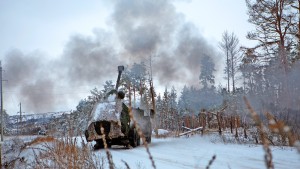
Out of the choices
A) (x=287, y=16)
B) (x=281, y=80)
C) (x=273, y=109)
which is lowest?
(x=273, y=109)

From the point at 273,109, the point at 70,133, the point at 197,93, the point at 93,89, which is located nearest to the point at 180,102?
the point at 197,93

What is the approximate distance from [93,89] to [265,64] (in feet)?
129

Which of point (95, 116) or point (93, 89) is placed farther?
point (93, 89)

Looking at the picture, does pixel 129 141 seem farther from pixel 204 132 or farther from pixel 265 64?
pixel 265 64

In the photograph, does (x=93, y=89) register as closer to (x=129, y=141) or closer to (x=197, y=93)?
(x=197, y=93)

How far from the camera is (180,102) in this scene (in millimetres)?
82812

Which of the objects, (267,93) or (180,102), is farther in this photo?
(180,102)

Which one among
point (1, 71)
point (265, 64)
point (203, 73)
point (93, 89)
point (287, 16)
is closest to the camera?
point (287, 16)

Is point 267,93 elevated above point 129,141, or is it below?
above

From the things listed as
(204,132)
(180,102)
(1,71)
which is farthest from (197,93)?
(204,132)

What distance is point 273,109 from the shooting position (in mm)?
15859

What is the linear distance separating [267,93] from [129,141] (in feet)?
29.7

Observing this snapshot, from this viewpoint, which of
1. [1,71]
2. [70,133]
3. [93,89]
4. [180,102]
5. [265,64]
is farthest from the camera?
[180,102]

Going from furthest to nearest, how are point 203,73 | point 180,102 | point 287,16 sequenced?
point 180,102 < point 203,73 < point 287,16
